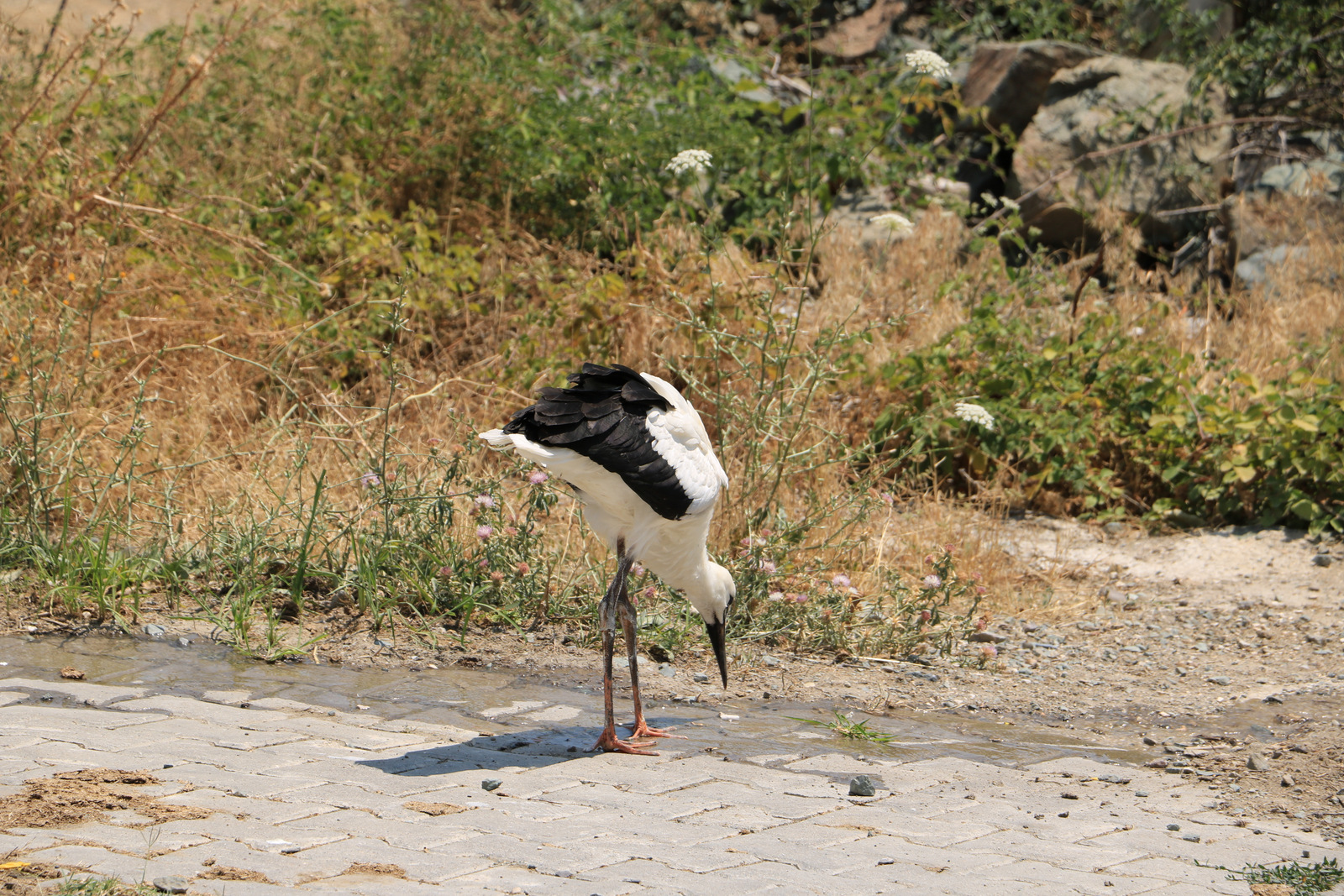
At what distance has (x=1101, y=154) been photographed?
11.0 m

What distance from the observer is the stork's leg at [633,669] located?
4.52 m

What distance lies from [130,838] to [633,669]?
2.03 meters

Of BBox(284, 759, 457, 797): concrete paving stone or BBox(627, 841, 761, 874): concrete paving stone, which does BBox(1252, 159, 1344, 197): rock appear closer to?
BBox(627, 841, 761, 874): concrete paving stone

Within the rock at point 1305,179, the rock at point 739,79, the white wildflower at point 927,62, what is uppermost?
the rock at point 739,79

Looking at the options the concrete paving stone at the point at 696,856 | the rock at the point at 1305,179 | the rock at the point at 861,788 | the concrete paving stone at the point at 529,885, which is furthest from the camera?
the rock at the point at 1305,179

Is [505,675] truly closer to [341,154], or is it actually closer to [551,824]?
[551,824]

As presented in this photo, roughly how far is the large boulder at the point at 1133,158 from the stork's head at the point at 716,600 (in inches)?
279

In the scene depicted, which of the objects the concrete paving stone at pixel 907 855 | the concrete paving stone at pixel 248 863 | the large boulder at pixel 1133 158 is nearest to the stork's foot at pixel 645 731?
the concrete paving stone at pixel 907 855

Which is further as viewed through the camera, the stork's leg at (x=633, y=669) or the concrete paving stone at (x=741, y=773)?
the stork's leg at (x=633, y=669)

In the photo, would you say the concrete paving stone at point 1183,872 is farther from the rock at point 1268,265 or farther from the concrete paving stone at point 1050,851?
the rock at point 1268,265

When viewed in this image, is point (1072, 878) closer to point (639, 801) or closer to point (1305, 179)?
point (639, 801)

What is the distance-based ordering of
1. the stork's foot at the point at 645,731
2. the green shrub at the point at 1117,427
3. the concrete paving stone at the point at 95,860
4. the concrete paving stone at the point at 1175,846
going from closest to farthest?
the concrete paving stone at the point at 95,860 < the concrete paving stone at the point at 1175,846 < the stork's foot at the point at 645,731 < the green shrub at the point at 1117,427

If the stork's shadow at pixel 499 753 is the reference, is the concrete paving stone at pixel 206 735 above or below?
above

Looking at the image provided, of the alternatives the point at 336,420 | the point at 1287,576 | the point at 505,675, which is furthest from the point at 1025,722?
the point at 336,420
